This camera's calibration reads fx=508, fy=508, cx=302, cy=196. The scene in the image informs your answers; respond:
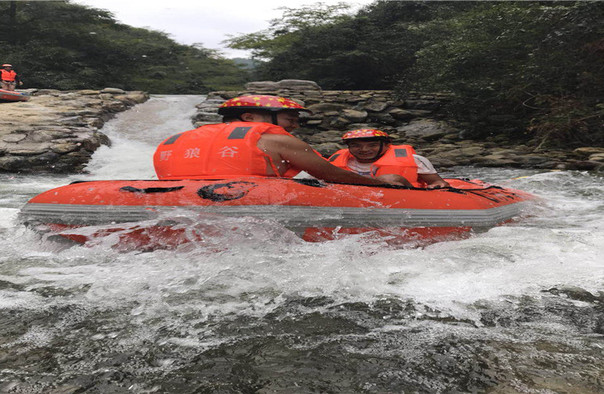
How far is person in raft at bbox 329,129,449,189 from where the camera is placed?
4672 millimetres

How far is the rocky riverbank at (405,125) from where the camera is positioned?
11000 millimetres

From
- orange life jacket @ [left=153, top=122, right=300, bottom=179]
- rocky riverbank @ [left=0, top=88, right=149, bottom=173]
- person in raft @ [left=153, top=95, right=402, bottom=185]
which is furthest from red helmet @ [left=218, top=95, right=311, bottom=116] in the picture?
rocky riverbank @ [left=0, top=88, right=149, bottom=173]

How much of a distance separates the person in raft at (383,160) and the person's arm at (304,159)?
69cm

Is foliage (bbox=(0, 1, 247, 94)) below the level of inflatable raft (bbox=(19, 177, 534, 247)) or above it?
above

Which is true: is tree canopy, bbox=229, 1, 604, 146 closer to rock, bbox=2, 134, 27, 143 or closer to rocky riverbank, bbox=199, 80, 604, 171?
rocky riverbank, bbox=199, 80, 604, 171

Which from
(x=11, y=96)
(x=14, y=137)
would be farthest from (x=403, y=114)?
(x=11, y=96)

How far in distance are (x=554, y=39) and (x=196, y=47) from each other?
22395 millimetres

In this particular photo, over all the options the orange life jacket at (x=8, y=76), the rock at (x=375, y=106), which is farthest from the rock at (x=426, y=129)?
the orange life jacket at (x=8, y=76)

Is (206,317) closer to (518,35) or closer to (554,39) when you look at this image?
(554,39)

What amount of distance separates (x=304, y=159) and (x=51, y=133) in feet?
30.4

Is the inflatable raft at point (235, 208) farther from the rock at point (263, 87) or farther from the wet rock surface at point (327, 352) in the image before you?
the rock at point (263, 87)

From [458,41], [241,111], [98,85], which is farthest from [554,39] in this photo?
[98,85]

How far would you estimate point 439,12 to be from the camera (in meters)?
20.5

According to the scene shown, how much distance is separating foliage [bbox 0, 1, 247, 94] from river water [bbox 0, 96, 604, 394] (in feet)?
68.2
